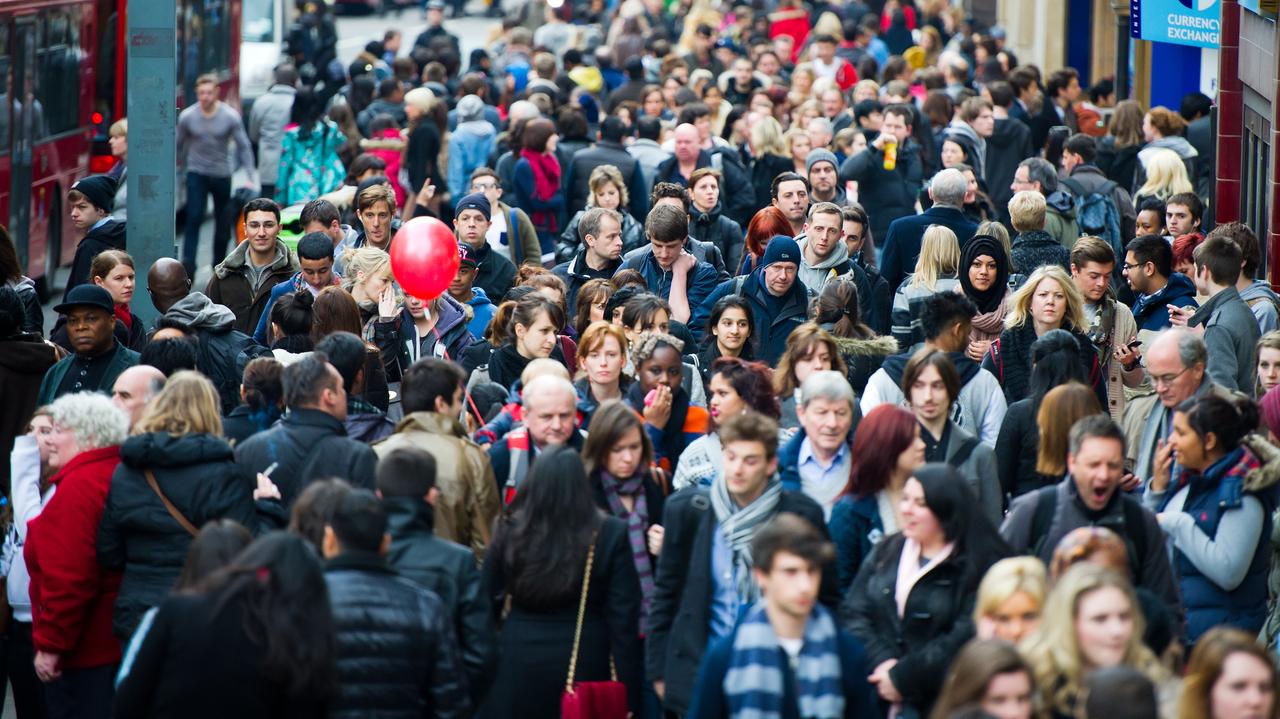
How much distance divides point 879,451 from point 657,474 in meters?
0.91

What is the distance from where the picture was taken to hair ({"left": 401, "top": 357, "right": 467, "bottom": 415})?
24.5 ft

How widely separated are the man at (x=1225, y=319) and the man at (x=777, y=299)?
2059mm

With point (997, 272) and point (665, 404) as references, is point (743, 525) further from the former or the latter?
point (997, 272)

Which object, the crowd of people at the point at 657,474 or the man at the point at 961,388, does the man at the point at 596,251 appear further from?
the man at the point at 961,388

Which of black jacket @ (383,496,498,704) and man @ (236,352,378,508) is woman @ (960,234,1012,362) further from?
black jacket @ (383,496,498,704)

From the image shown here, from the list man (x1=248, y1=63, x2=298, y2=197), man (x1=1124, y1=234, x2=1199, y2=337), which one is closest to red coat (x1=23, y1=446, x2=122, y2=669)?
man (x1=1124, y1=234, x2=1199, y2=337)

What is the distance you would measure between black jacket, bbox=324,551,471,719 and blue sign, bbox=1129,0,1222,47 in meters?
9.78

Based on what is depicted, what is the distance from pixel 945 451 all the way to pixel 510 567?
6.66 ft

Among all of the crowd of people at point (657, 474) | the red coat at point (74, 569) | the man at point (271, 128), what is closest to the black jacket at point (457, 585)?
the crowd of people at point (657, 474)

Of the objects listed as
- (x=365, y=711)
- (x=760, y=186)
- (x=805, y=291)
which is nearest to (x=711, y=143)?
(x=760, y=186)

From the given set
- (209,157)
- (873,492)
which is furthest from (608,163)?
(873,492)

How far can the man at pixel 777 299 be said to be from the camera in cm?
1052

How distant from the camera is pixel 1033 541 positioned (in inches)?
266

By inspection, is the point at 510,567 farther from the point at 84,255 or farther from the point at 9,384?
the point at 84,255
